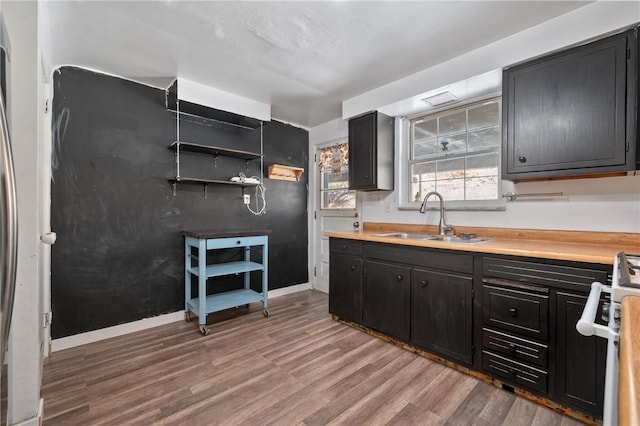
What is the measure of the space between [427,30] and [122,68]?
8.36ft

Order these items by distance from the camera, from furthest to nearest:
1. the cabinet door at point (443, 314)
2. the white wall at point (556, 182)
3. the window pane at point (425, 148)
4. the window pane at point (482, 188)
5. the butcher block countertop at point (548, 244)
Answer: the window pane at point (425, 148), the window pane at point (482, 188), the cabinet door at point (443, 314), the white wall at point (556, 182), the butcher block countertop at point (548, 244)

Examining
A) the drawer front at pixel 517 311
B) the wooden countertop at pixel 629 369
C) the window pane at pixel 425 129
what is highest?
the window pane at pixel 425 129

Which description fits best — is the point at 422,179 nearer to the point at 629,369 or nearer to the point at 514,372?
the point at 514,372

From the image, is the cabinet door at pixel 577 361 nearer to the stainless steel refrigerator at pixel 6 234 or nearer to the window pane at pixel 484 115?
the window pane at pixel 484 115

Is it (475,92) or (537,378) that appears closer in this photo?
(537,378)

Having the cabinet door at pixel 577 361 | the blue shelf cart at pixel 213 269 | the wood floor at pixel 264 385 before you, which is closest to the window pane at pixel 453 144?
the cabinet door at pixel 577 361

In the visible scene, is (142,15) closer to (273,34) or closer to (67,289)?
(273,34)

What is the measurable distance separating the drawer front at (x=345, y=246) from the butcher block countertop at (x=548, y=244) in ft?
0.37

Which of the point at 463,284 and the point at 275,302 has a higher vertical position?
the point at 463,284

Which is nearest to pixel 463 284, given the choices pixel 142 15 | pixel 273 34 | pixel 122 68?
pixel 273 34

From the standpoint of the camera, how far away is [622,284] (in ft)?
3.22

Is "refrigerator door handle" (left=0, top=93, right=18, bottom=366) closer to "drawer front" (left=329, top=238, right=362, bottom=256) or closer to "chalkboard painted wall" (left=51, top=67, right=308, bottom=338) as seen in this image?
"chalkboard painted wall" (left=51, top=67, right=308, bottom=338)

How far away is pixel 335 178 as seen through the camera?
4027 millimetres

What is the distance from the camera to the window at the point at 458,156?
2.57 meters
